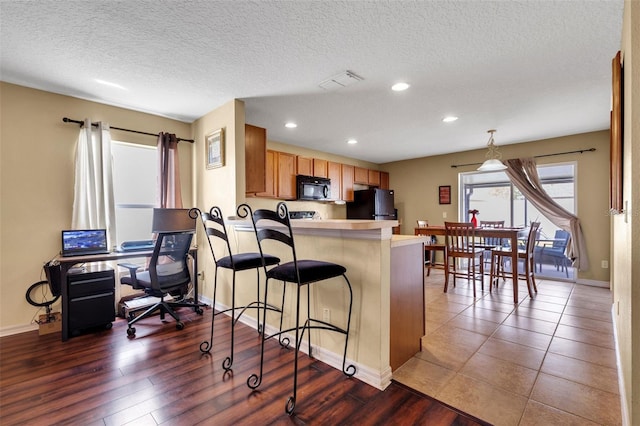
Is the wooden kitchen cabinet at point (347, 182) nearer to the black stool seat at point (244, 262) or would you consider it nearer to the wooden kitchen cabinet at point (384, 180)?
the wooden kitchen cabinet at point (384, 180)

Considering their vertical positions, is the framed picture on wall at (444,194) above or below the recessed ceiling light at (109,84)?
below

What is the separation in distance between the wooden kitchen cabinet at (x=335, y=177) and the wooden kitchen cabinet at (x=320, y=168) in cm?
6

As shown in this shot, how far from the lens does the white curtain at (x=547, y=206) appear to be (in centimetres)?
452

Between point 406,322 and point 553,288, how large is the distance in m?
3.53

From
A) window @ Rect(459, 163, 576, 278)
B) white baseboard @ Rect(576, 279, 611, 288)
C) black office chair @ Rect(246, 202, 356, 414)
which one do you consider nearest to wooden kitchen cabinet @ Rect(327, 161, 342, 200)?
window @ Rect(459, 163, 576, 278)

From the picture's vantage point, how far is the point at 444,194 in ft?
19.9

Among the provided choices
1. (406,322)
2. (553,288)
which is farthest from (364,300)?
(553,288)

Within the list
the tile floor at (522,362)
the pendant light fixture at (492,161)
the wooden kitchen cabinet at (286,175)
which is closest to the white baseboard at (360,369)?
the tile floor at (522,362)

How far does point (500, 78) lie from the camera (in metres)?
2.67

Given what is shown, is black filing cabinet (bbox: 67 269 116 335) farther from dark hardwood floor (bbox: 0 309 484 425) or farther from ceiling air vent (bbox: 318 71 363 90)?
ceiling air vent (bbox: 318 71 363 90)

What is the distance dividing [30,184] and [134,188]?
3.11 ft

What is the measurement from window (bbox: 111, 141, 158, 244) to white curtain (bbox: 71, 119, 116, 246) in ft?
0.73

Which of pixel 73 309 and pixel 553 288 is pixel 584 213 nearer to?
pixel 553 288

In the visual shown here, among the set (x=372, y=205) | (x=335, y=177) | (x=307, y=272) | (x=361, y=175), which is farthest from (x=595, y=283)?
(x=307, y=272)
